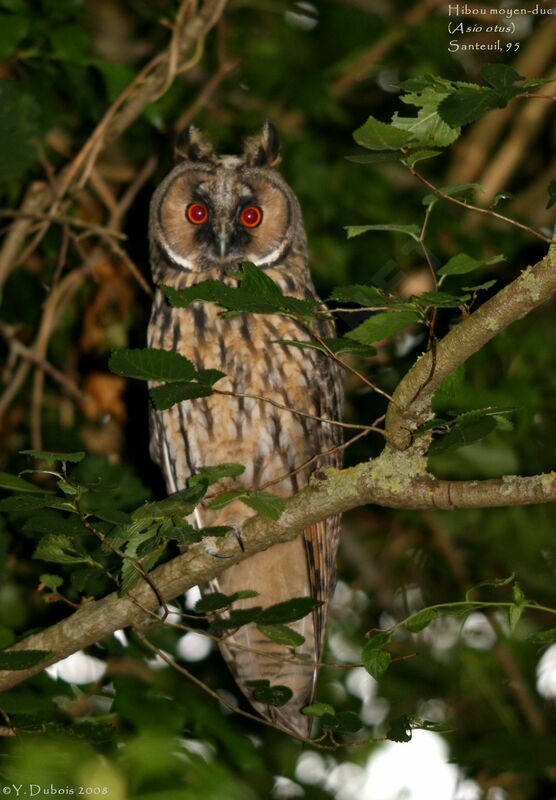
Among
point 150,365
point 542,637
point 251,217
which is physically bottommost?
point 542,637

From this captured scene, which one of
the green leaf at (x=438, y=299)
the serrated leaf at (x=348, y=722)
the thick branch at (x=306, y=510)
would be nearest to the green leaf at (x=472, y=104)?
the green leaf at (x=438, y=299)

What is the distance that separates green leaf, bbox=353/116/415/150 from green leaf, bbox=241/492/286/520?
27.8 inches

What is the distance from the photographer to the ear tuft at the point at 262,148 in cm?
321

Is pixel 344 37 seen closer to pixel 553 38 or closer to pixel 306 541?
pixel 553 38

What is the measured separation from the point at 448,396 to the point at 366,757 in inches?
121

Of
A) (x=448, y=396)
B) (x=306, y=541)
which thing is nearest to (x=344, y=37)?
(x=306, y=541)

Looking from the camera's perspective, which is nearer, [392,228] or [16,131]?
[392,228]

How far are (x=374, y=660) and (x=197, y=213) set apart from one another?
1.67 meters

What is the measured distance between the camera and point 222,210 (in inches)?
121

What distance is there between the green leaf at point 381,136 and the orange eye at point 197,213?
1.54 meters

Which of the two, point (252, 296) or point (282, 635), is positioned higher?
point (252, 296)

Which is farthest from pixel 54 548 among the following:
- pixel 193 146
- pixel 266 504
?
pixel 193 146

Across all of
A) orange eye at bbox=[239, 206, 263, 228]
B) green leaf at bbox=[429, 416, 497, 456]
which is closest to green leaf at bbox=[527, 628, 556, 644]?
green leaf at bbox=[429, 416, 497, 456]

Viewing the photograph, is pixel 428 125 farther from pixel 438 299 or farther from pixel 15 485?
pixel 15 485
